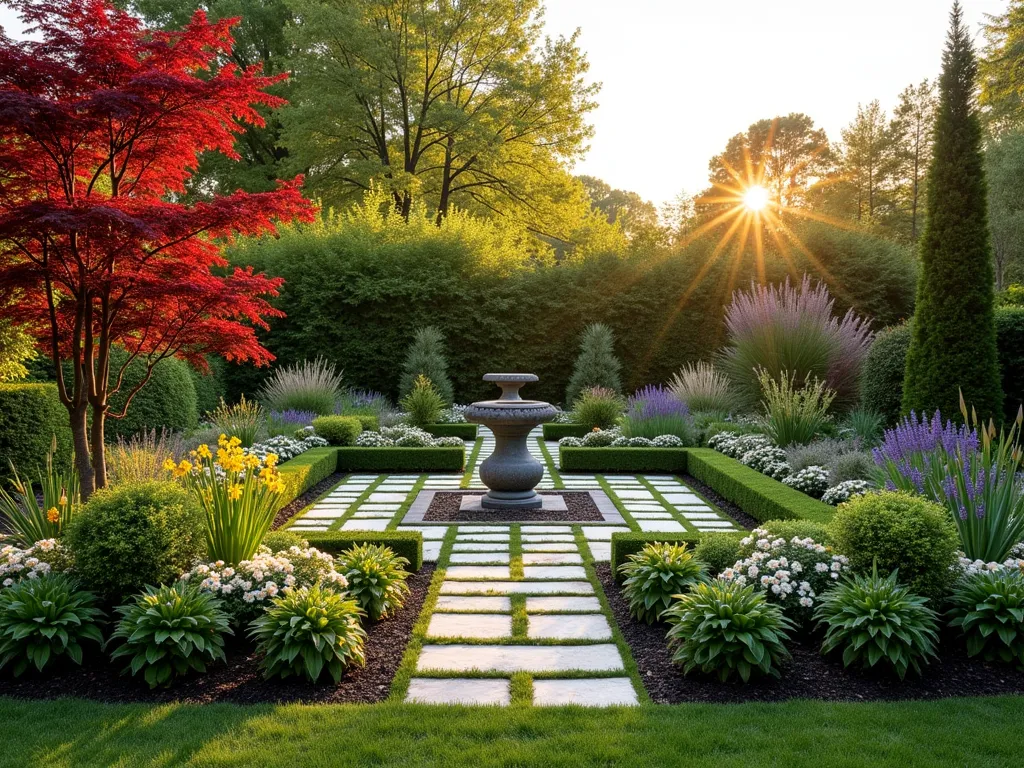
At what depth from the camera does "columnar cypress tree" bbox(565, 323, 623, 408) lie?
14.6 m

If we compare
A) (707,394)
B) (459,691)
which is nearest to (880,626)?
(459,691)

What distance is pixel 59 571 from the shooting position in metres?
3.83

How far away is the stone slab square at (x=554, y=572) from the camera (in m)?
4.86

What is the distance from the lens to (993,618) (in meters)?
3.43

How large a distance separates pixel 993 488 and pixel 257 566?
13.5 ft

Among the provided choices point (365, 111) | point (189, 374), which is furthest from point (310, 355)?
point (365, 111)

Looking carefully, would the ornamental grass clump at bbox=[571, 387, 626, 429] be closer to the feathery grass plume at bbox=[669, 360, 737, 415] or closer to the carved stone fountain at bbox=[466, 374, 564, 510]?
the feathery grass plume at bbox=[669, 360, 737, 415]

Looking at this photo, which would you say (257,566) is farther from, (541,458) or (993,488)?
(541,458)

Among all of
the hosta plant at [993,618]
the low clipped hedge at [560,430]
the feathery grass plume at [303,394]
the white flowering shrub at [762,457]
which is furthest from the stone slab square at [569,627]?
the feathery grass plume at [303,394]

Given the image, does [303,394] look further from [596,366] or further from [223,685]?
[223,685]

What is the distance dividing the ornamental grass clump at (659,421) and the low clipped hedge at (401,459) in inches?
108

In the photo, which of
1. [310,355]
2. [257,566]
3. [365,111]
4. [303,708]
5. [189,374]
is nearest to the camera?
[303,708]

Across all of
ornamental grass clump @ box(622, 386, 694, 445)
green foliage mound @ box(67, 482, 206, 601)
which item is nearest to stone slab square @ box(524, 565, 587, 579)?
green foliage mound @ box(67, 482, 206, 601)

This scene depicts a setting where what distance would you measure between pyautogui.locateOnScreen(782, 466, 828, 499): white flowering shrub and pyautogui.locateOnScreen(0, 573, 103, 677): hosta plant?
5860 millimetres
